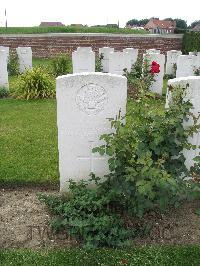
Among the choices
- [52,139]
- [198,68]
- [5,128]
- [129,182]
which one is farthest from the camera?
[198,68]

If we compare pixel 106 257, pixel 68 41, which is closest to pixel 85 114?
pixel 106 257

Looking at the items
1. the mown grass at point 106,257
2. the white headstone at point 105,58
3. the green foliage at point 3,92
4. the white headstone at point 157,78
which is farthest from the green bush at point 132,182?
the white headstone at point 105,58

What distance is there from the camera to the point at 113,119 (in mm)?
3850

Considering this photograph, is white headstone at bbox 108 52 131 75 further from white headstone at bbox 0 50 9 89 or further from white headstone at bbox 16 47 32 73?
white headstone at bbox 16 47 32 73

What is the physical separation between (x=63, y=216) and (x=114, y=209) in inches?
21.6

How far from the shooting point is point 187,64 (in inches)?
407

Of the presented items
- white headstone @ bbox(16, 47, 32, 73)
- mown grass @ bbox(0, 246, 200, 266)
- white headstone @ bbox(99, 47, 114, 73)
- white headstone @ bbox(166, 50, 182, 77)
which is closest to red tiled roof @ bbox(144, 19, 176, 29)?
white headstone @ bbox(166, 50, 182, 77)

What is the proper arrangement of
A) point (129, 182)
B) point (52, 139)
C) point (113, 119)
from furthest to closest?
point (52, 139) → point (113, 119) → point (129, 182)

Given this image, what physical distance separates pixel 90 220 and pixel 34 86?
6412 mm

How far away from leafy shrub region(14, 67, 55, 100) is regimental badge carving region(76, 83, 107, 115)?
18.0ft

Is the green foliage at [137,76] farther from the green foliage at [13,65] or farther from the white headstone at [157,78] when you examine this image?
the green foliage at [13,65]

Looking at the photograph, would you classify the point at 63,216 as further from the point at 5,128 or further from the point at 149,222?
the point at 5,128

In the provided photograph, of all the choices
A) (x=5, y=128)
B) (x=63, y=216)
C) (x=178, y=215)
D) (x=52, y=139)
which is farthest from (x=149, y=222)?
(x=5, y=128)

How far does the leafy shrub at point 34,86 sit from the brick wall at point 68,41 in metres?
9.13
